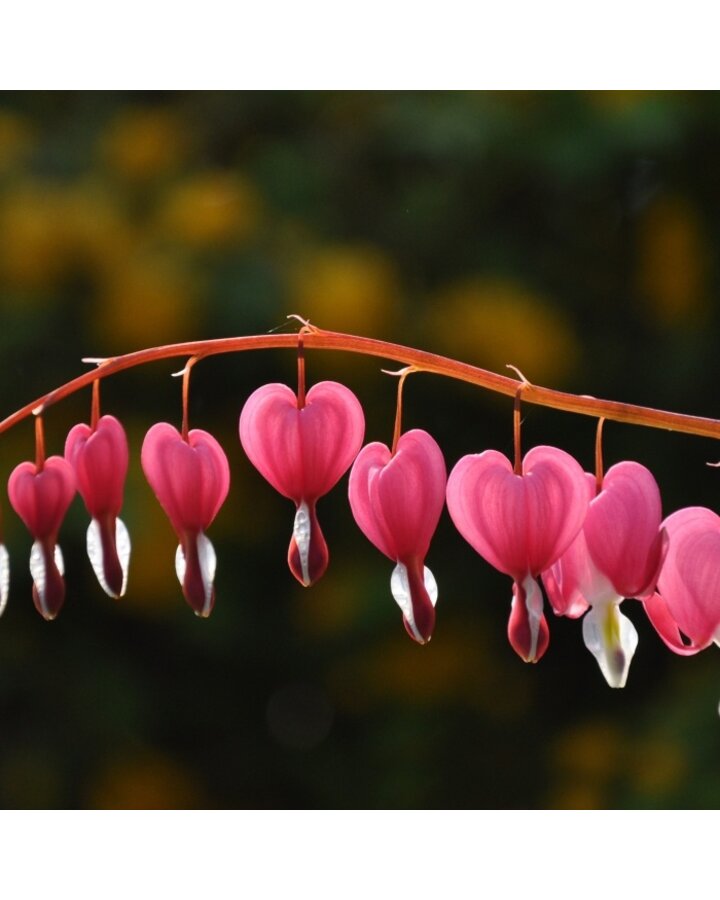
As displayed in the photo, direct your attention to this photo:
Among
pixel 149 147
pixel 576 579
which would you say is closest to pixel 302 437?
pixel 576 579

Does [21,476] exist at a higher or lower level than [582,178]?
lower

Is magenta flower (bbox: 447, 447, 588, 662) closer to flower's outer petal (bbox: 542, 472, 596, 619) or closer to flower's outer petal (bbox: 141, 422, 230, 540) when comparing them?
flower's outer petal (bbox: 542, 472, 596, 619)

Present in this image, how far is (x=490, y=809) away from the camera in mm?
2389

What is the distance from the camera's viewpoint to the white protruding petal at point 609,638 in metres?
0.75

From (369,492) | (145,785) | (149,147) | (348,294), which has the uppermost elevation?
(149,147)

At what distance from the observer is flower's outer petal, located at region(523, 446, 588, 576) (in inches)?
28.9

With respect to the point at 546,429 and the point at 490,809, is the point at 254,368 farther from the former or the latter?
the point at 490,809

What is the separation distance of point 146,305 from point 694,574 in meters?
1.76

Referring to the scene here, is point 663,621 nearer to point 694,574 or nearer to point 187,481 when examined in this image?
point 694,574

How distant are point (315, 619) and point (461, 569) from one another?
A: 1.04 feet

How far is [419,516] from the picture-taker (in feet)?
2.43

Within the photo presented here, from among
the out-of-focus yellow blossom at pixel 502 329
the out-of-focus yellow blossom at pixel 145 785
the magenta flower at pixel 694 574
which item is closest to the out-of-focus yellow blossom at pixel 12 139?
the out-of-focus yellow blossom at pixel 502 329

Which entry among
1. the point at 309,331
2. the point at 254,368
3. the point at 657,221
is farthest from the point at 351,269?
the point at 309,331

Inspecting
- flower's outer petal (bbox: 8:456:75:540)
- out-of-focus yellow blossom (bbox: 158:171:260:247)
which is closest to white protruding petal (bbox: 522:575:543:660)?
flower's outer petal (bbox: 8:456:75:540)
